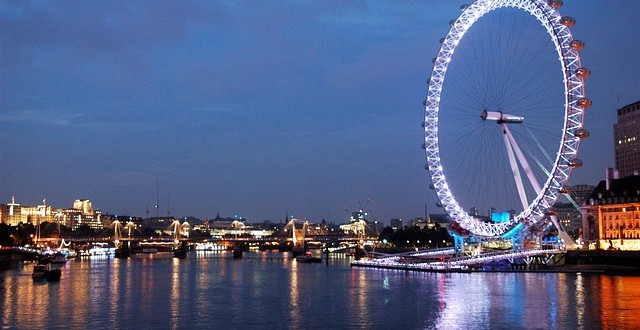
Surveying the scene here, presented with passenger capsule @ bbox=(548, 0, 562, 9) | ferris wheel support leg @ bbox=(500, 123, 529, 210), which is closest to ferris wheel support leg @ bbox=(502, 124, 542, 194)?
ferris wheel support leg @ bbox=(500, 123, 529, 210)

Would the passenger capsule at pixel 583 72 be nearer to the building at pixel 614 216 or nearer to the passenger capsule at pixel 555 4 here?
the passenger capsule at pixel 555 4

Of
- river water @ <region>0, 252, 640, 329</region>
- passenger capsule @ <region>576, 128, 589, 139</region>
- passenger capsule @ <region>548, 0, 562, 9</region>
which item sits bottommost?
river water @ <region>0, 252, 640, 329</region>

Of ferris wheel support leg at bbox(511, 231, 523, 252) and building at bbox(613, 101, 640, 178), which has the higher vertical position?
building at bbox(613, 101, 640, 178)

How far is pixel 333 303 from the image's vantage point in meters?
45.4

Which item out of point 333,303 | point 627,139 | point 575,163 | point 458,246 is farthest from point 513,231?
point 627,139

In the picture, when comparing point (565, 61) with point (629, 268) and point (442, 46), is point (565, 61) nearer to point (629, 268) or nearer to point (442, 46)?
point (442, 46)

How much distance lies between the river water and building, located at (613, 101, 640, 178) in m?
67.2

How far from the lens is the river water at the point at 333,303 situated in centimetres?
3588

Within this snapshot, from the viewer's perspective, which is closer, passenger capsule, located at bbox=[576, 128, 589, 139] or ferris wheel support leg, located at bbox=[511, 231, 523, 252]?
passenger capsule, located at bbox=[576, 128, 589, 139]

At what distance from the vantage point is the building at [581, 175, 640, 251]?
75.4 meters

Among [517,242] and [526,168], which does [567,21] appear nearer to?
[526,168]

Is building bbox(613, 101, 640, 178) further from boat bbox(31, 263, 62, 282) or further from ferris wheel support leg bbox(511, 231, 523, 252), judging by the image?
boat bbox(31, 263, 62, 282)

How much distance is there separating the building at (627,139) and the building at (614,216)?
46.1 metres

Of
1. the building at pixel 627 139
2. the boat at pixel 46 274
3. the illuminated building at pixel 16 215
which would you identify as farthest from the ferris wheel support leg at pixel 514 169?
the illuminated building at pixel 16 215
